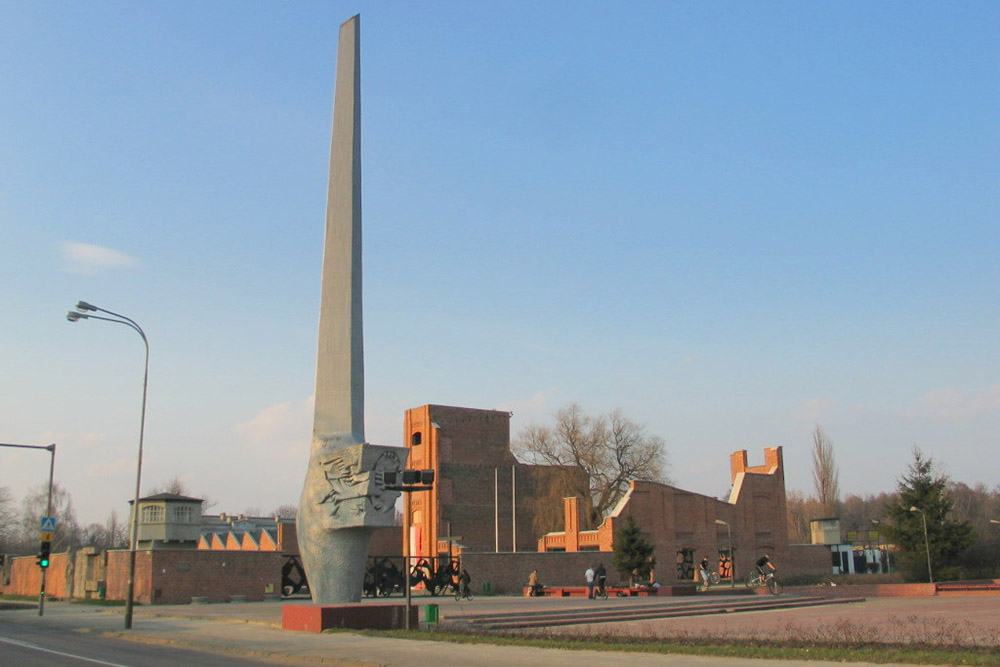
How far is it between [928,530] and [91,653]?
121 feet

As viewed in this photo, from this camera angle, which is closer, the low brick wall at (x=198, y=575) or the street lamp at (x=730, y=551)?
the low brick wall at (x=198, y=575)

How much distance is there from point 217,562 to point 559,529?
2729 centimetres

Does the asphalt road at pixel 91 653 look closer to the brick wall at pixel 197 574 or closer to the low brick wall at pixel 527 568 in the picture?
the brick wall at pixel 197 574

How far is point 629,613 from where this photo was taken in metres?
27.0

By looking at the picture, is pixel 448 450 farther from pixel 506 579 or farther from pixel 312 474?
pixel 312 474

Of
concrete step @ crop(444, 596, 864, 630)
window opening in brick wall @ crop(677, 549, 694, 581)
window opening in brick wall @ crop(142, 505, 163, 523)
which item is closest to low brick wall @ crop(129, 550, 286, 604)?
window opening in brick wall @ crop(142, 505, 163, 523)

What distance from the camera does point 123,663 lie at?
15055mm

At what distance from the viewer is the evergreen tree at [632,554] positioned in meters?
42.4

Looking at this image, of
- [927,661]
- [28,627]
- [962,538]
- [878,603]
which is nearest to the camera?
[927,661]

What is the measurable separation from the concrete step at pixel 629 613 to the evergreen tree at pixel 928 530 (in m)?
9.30

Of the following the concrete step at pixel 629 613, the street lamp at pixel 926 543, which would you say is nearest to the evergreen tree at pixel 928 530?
the street lamp at pixel 926 543

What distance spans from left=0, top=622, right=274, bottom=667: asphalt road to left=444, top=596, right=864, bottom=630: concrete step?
7.63 metres

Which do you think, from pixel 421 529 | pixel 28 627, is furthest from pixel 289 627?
pixel 421 529

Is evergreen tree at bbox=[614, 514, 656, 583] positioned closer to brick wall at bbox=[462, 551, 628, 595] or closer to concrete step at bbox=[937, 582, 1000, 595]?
brick wall at bbox=[462, 551, 628, 595]
